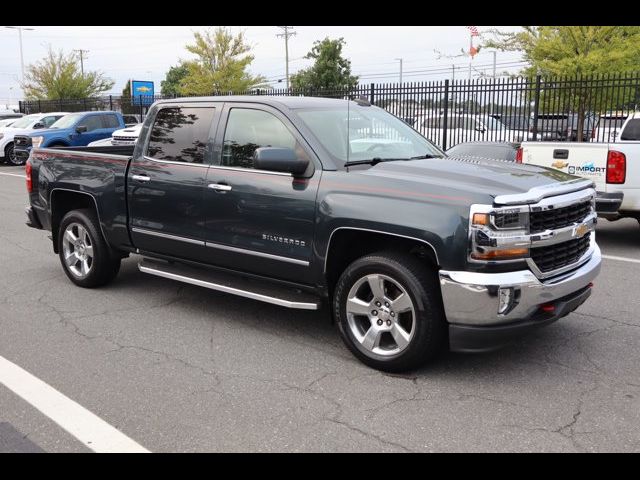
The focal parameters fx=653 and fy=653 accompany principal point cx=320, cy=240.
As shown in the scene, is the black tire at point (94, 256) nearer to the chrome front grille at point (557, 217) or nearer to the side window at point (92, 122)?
the chrome front grille at point (557, 217)

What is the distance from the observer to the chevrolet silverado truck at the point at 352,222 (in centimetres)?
403

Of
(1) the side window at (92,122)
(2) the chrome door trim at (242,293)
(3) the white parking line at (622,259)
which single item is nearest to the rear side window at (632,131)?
(3) the white parking line at (622,259)

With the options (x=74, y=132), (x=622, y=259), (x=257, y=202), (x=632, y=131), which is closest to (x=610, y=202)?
(x=622, y=259)

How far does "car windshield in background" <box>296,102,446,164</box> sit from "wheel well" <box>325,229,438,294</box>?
60 centimetres

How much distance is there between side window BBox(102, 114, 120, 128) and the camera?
21.8m

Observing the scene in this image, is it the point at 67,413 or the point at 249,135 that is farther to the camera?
the point at 249,135

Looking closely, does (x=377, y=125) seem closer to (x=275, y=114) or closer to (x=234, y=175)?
(x=275, y=114)

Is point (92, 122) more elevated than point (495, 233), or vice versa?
point (92, 122)

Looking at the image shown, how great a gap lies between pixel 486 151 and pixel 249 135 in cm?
619

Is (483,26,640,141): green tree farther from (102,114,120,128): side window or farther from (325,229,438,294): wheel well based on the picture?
(102,114,120,128): side window

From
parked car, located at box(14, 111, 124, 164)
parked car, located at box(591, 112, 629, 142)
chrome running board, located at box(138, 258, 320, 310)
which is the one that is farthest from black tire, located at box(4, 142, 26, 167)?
chrome running board, located at box(138, 258, 320, 310)

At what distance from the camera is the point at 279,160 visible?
4605mm

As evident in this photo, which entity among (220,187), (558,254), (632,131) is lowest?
(558,254)

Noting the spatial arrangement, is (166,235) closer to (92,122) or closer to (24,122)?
(92,122)
